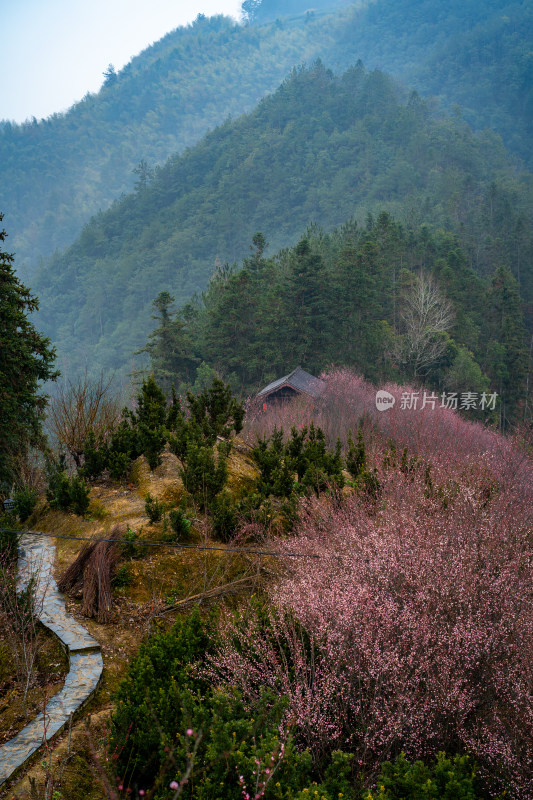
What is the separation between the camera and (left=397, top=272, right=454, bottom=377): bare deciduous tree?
33906 mm

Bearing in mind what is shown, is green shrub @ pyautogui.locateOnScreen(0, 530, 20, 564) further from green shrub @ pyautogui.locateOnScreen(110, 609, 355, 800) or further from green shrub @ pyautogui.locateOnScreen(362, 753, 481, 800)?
green shrub @ pyautogui.locateOnScreen(362, 753, 481, 800)

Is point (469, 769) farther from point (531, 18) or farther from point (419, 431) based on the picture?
point (531, 18)

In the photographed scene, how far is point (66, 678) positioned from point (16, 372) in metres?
6.97

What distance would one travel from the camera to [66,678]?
543cm

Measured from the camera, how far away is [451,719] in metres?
4.17

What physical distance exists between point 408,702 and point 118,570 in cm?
437

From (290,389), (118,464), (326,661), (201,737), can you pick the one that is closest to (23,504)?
→ (118,464)

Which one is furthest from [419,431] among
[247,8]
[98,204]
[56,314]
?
[247,8]

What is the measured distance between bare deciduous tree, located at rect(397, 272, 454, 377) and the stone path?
28907 millimetres

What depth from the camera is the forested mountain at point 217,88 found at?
106m

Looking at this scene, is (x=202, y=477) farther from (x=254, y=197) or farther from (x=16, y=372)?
(x=254, y=197)

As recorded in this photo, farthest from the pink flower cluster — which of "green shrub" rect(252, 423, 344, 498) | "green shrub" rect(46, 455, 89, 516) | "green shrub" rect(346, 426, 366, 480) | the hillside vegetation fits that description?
"green shrub" rect(346, 426, 366, 480)

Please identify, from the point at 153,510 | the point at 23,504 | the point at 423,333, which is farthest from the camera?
the point at 423,333

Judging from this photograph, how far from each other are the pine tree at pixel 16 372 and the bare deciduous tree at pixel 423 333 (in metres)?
26.1
